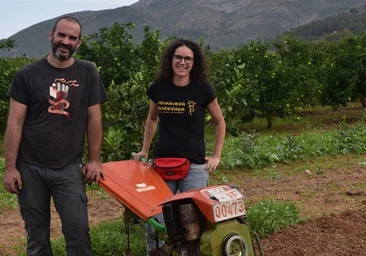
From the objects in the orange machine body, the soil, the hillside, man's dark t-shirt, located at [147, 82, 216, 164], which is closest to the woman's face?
man's dark t-shirt, located at [147, 82, 216, 164]

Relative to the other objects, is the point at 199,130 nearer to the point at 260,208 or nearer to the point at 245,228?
Answer: the point at 245,228

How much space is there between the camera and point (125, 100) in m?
7.66

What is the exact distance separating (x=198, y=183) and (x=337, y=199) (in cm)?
289

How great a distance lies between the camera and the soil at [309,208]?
174 inches

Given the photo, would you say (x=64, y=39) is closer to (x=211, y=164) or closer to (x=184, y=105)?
(x=184, y=105)

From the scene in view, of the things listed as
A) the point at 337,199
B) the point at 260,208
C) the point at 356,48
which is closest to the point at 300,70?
the point at 356,48

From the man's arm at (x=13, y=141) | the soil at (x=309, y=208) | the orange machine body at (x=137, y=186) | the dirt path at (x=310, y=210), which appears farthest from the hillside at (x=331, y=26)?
the man's arm at (x=13, y=141)

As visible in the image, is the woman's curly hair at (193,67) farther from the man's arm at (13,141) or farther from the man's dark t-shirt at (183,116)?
the man's arm at (13,141)

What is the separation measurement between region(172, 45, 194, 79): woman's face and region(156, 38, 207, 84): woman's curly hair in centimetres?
8

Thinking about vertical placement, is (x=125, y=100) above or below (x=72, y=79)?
below

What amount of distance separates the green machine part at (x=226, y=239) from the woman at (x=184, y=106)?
84cm

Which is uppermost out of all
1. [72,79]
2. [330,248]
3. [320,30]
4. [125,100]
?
[72,79]

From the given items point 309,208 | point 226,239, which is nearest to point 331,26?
point 309,208

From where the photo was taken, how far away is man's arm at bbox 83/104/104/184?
11.0ft
